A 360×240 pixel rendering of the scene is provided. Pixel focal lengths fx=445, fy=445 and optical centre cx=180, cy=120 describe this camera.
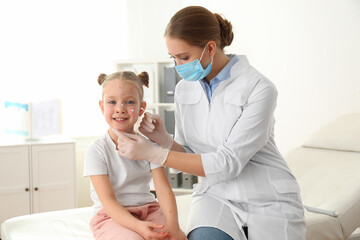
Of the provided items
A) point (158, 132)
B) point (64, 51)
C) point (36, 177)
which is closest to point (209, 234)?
point (158, 132)

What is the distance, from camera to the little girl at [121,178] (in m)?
1.48

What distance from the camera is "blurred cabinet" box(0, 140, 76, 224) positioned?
313cm

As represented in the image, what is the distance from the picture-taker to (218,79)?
5.29 ft

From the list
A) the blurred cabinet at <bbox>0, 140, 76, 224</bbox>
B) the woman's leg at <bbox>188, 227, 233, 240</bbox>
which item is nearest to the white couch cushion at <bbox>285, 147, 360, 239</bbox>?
the woman's leg at <bbox>188, 227, 233, 240</bbox>

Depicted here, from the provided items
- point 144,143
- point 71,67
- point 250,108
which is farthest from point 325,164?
point 71,67

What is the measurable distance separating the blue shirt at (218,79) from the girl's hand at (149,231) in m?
0.51

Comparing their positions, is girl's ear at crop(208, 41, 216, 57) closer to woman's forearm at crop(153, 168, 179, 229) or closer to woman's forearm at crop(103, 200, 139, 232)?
woman's forearm at crop(153, 168, 179, 229)

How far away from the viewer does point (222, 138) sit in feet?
5.12

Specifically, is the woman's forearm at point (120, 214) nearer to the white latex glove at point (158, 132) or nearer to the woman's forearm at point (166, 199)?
the woman's forearm at point (166, 199)

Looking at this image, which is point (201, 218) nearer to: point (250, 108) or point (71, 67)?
point (250, 108)

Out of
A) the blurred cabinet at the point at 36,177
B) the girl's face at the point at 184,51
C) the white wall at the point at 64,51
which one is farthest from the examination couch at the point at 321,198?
the white wall at the point at 64,51

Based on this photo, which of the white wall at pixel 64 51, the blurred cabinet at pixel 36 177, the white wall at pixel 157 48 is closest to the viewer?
the white wall at pixel 157 48

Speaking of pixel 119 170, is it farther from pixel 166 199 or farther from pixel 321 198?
pixel 321 198

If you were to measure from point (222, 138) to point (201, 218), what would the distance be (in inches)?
11.2
